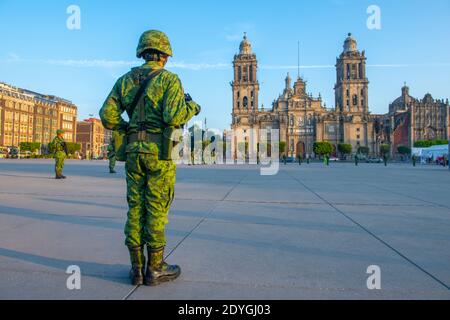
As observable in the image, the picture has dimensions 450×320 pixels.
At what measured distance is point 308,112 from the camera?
305 feet

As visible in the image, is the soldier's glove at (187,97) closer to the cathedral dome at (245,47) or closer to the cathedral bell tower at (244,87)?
the cathedral bell tower at (244,87)

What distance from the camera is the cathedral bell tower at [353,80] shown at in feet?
290

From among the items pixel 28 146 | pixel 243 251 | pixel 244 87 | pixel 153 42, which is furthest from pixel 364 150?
pixel 153 42

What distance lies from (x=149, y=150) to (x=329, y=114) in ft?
310

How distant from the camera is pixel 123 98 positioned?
2857 millimetres

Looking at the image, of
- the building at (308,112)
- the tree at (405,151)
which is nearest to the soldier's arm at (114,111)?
the building at (308,112)

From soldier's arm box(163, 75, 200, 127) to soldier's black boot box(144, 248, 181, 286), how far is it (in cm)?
107

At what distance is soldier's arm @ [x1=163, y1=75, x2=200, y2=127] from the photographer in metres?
2.69

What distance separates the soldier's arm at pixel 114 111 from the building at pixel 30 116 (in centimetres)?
8746

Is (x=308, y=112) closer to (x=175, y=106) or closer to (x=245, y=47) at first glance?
(x=245, y=47)

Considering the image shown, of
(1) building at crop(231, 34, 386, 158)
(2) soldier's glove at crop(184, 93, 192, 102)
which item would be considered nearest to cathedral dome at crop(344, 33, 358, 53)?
(1) building at crop(231, 34, 386, 158)
